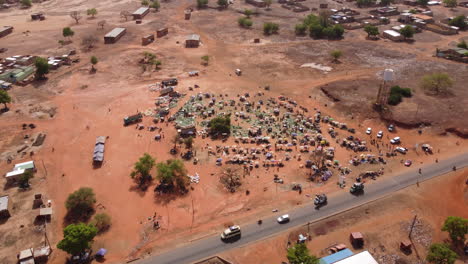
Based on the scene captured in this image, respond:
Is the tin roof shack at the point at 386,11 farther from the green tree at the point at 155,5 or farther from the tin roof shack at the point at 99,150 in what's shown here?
the tin roof shack at the point at 99,150

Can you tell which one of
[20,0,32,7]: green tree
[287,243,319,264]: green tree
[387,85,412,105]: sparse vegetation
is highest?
[20,0,32,7]: green tree

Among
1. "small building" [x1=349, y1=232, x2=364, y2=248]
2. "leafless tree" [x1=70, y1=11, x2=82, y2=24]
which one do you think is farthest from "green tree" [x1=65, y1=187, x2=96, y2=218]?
"leafless tree" [x1=70, y1=11, x2=82, y2=24]

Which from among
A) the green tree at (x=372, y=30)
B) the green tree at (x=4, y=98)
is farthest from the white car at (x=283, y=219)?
the green tree at (x=372, y=30)

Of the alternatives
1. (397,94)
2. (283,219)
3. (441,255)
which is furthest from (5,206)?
(397,94)

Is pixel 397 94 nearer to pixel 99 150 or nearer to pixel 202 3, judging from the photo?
pixel 99 150

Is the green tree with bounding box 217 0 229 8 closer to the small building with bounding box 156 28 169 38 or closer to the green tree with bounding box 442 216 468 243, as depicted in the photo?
the small building with bounding box 156 28 169 38

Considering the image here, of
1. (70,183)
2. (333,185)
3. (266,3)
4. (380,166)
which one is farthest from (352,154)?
(266,3)
